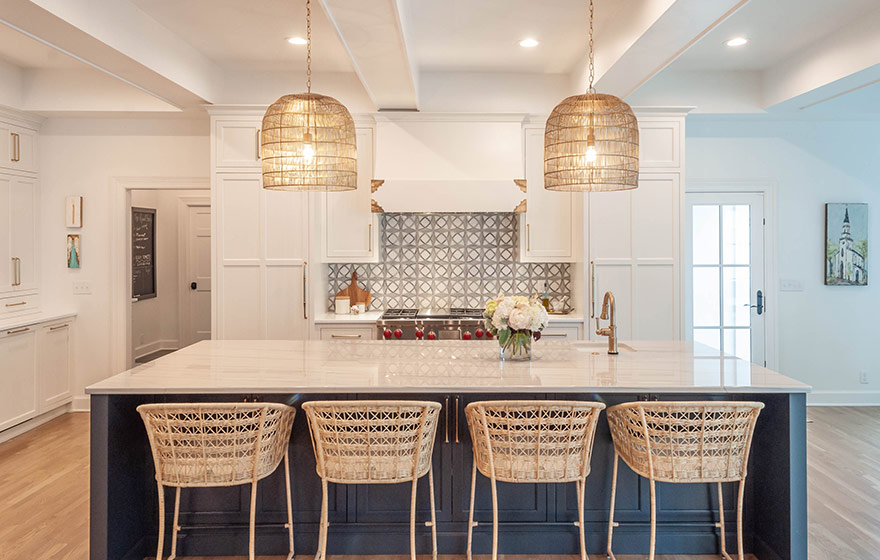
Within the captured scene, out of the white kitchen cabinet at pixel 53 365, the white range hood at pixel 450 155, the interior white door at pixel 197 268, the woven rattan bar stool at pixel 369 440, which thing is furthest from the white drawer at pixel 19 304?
the woven rattan bar stool at pixel 369 440

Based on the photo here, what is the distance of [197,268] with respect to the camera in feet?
25.2

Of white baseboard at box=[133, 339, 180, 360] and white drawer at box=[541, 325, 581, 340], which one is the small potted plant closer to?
white drawer at box=[541, 325, 581, 340]

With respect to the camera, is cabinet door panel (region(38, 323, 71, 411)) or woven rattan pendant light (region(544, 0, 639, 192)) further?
cabinet door panel (region(38, 323, 71, 411))

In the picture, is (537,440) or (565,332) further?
(565,332)

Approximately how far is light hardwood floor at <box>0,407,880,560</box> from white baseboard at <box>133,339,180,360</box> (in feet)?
6.55

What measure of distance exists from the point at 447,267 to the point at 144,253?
376 cm

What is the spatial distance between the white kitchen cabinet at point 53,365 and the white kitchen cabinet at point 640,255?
441 cm

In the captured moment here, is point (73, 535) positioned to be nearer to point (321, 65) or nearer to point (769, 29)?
point (321, 65)

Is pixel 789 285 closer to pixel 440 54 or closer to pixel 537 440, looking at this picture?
pixel 440 54

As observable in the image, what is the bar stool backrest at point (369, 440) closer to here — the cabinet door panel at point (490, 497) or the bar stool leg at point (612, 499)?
the cabinet door panel at point (490, 497)

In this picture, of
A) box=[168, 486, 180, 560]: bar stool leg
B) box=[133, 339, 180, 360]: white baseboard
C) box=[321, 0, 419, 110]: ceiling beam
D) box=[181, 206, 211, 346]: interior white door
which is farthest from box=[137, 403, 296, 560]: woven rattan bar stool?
box=[181, 206, 211, 346]: interior white door

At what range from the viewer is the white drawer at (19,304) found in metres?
4.98

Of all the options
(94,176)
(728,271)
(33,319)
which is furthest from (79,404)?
(728,271)

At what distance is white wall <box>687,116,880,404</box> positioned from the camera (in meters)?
5.55
